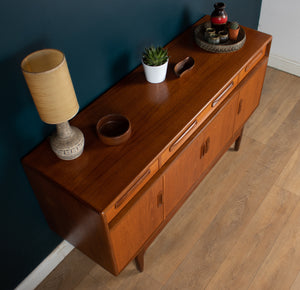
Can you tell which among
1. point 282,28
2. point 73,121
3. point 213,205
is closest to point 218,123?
point 213,205

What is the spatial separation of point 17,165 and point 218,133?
3.38 ft

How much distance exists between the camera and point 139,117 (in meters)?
1.60

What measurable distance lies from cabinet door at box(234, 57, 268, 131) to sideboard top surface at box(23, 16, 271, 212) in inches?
5.5

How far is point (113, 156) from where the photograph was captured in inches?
57.0

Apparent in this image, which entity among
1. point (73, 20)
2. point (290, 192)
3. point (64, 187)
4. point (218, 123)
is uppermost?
point (73, 20)

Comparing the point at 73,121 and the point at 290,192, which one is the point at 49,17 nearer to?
the point at 73,121

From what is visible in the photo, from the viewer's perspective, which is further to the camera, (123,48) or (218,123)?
(218,123)

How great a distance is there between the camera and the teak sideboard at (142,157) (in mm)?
1386

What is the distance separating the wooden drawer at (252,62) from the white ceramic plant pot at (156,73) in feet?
1.50

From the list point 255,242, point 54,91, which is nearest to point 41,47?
point 54,91

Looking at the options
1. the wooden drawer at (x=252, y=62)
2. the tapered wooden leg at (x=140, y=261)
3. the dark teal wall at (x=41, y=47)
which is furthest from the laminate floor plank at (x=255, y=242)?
the dark teal wall at (x=41, y=47)

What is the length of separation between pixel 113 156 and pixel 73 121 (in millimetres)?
284

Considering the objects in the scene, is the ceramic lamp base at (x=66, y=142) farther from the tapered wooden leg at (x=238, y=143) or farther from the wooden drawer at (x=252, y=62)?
the tapered wooden leg at (x=238, y=143)

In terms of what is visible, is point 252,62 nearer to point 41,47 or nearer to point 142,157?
point 142,157
